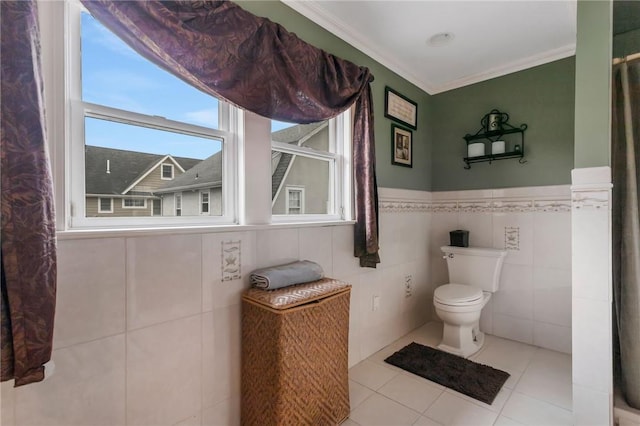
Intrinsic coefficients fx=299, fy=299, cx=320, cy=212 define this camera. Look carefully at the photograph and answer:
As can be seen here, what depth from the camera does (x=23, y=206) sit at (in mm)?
842

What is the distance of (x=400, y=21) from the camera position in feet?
6.44

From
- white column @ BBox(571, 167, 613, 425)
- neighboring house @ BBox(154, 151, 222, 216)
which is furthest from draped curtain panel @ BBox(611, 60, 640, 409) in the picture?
neighboring house @ BBox(154, 151, 222, 216)

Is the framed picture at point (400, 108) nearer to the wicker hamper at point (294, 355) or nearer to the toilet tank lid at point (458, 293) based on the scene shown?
the toilet tank lid at point (458, 293)

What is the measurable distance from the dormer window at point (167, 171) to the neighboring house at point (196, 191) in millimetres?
25

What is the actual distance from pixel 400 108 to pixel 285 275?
1.86 metres

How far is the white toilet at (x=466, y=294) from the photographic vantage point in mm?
2234

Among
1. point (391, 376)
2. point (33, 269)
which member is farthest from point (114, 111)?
point (391, 376)

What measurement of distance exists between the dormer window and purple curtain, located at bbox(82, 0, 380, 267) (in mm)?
387

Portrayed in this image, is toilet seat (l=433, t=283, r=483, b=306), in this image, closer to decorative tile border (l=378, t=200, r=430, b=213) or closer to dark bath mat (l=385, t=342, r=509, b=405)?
dark bath mat (l=385, t=342, r=509, b=405)

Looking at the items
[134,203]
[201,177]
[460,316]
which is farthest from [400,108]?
[134,203]

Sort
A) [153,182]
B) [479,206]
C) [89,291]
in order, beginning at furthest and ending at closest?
[479,206]
[153,182]
[89,291]

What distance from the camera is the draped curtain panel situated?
5.17 feet

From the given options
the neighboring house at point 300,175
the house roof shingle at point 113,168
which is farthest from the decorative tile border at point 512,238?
the house roof shingle at point 113,168

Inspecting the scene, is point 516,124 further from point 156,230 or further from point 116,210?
point 116,210
